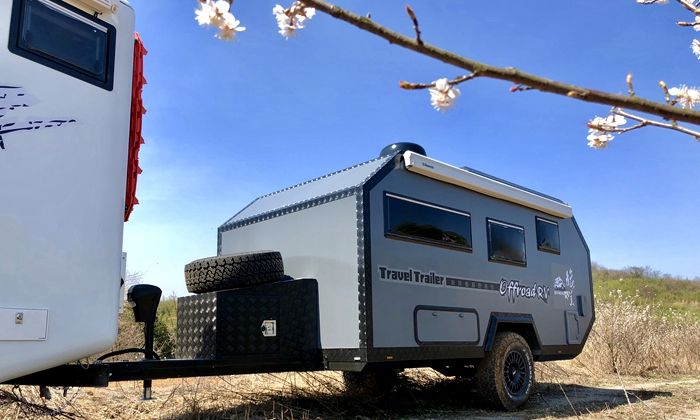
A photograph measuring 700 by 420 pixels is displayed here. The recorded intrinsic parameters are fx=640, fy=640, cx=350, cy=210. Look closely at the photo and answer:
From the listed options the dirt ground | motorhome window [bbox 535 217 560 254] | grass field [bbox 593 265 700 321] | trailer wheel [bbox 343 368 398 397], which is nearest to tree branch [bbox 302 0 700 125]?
the dirt ground

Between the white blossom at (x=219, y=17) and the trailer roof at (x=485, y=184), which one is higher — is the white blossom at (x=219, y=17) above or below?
below

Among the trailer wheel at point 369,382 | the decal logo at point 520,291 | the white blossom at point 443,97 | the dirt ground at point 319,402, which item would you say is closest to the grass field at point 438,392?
the dirt ground at point 319,402

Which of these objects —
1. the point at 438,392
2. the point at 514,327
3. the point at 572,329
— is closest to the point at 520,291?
the point at 514,327

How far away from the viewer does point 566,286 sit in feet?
28.4

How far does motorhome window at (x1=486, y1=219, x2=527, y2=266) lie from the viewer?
7.34 metres

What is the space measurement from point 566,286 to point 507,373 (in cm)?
204

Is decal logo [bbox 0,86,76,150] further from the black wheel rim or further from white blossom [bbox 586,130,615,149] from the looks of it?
the black wheel rim

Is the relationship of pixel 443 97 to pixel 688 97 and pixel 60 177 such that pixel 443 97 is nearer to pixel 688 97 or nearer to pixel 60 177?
pixel 688 97

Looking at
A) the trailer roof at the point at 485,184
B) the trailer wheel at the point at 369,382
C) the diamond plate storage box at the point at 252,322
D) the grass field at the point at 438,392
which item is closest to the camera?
the diamond plate storage box at the point at 252,322

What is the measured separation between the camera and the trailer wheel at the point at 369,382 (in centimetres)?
756

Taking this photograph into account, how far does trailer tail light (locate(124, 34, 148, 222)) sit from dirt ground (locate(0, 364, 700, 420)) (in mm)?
1903

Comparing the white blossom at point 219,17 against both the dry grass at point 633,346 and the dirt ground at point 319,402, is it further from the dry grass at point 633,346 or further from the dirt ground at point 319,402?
the dry grass at point 633,346

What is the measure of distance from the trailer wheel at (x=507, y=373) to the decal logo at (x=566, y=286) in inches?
50.7

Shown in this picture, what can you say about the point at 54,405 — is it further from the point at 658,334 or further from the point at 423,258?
the point at 658,334
